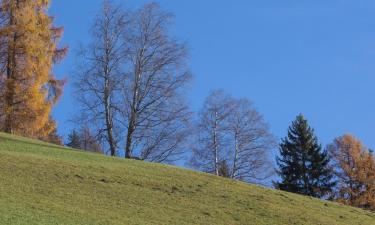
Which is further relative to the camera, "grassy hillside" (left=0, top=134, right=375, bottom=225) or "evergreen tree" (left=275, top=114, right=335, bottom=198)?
"evergreen tree" (left=275, top=114, right=335, bottom=198)

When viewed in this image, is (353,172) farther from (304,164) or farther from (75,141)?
(75,141)

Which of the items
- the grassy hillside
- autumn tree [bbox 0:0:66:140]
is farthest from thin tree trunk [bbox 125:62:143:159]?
the grassy hillside

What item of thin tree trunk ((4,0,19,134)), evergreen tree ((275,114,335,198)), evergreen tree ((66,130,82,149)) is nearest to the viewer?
thin tree trunk ((4,0,19,134))

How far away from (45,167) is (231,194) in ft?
20.2

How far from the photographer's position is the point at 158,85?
3769cm

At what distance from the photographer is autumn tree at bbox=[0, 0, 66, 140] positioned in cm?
3247

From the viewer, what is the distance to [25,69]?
33031 mm

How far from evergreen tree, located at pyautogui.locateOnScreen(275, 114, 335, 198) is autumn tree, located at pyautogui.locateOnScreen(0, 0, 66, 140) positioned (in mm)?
21444

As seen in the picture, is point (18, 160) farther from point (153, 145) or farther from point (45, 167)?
point (153, 145)

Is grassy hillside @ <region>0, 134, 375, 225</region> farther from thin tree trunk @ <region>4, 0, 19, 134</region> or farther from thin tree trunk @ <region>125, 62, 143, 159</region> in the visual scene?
thin tree trunk @ <region>125, 62, 143, 159</region>

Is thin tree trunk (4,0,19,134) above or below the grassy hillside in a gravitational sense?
above

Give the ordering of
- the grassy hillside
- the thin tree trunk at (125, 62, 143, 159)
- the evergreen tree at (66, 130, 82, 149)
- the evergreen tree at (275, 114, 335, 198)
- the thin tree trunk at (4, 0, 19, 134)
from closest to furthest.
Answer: the grassy hillside, the thin tree trunk at (4, 0, 19, 134), the thin tree trunk at (125, 62, 143, 159), the evergreen tree at (275, 114, 335, 198), the evergreen tree at (66, 130, 82, 149)

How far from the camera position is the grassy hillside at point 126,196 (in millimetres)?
16906

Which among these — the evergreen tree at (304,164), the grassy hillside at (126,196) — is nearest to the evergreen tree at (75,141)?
the evergreen tree at (304,164)
